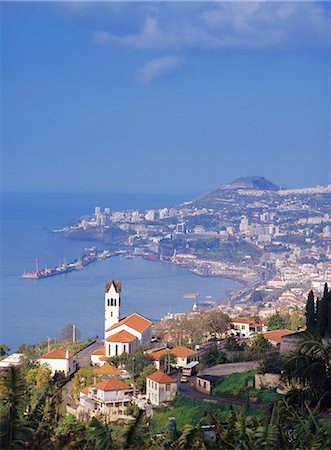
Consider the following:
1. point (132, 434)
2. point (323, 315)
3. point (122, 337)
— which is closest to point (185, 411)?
point (323, 315)

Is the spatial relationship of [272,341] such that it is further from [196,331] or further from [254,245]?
[254,245]

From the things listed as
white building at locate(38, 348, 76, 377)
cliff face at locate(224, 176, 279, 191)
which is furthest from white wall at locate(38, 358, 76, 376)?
cliff face at locate(224, 176, 279, 191)

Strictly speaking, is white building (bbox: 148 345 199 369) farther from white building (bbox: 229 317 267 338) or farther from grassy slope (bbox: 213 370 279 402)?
white building (bbox: 229 317 267 338)

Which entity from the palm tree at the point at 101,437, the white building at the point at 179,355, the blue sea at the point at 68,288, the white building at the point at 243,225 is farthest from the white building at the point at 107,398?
the white building at the point at 243,225

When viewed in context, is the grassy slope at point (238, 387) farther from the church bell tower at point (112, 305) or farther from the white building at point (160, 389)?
the church bell tower at point (112, 305)

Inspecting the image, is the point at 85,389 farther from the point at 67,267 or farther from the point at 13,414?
the point at 67,267

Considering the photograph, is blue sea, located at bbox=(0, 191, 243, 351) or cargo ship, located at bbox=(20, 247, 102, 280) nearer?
blue sea, located at bbox=(0, 191, 243, 351)

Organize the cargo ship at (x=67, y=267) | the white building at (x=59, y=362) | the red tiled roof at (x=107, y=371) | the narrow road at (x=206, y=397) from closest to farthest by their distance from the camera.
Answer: the narrow road at (x=206, y=397), the red tiled roof at (x=107, y=371), the white building at (x=59, y=362), the cargo ship at (x=67, y=267)
